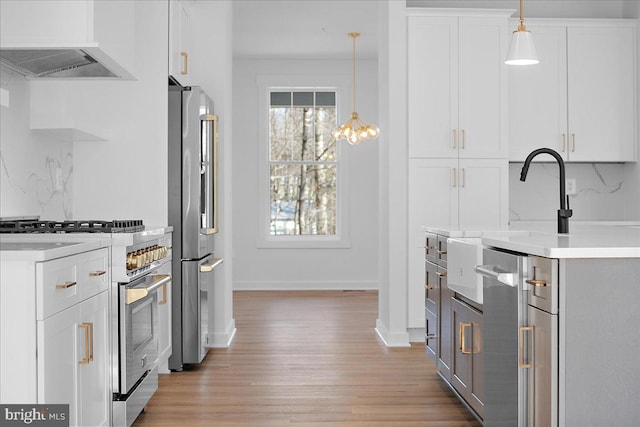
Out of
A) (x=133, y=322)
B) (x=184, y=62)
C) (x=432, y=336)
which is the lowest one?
(x=432, y=336)

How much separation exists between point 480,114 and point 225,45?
78.1 inches

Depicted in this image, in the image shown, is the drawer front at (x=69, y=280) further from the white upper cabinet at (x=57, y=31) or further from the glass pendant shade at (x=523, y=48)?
the glass pendant shade at (x=523, y=48)

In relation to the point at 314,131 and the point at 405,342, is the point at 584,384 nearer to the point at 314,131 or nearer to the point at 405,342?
the point at 405,342

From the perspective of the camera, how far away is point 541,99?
5.07 m

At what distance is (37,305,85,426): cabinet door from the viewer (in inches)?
80.4

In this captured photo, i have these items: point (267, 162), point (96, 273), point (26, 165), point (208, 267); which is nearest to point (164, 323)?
point (208, 267)

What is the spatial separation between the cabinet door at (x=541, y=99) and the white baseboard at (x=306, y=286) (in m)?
3.79

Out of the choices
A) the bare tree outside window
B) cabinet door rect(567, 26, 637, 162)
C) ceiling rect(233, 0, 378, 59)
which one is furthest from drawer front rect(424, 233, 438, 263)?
the bare tree outside window

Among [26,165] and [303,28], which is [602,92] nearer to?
[303,28]

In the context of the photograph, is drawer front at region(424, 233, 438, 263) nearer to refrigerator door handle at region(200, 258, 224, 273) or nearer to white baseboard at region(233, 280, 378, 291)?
refrigerator door handle at region(200, 258, 224, 273)

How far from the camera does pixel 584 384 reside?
6.56 ft

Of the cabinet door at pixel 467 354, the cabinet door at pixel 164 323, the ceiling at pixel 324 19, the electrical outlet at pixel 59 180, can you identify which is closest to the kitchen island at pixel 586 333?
the cabinet door at pixel 467 354

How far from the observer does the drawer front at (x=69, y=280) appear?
2.03 meters

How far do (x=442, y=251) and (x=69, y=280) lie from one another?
2.00 metres
